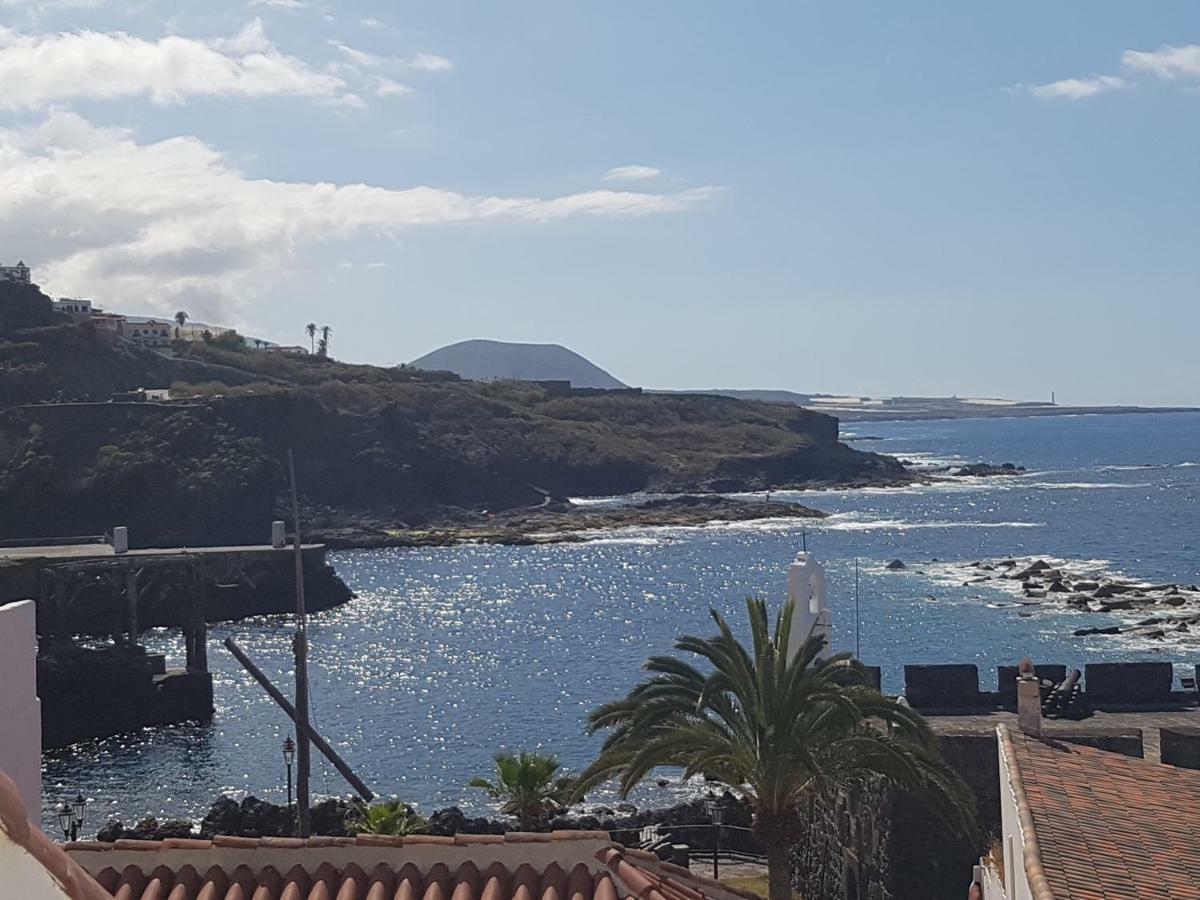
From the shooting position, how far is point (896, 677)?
4994 cm

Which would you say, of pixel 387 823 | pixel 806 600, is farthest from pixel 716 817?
pixel 387 823

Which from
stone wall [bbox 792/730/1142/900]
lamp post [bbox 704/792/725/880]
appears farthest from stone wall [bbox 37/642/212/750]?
stone wall [bbox 792/730/1142/900]

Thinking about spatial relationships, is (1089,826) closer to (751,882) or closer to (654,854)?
(654,854)

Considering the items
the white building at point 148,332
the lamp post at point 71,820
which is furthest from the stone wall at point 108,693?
the white building at point 148,332

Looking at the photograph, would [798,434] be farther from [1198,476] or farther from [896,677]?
[896,677]

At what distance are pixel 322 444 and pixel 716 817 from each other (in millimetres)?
94377

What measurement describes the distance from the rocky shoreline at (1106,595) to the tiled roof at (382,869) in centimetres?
5103

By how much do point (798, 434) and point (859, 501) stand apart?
36829 millimetres

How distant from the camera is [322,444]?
383 ft

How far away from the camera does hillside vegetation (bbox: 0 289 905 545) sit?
95.1m

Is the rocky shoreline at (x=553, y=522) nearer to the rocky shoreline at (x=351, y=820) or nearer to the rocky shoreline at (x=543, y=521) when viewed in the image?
the rocky shoreline at (x=543, y=521)

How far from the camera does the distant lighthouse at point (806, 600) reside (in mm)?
19031

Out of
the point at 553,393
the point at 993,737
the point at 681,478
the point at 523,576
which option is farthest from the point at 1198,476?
the point at 993,737

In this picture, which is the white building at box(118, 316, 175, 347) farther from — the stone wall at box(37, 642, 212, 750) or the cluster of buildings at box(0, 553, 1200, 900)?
the cluster of buildings at box(0, 553, 1200, 900)
